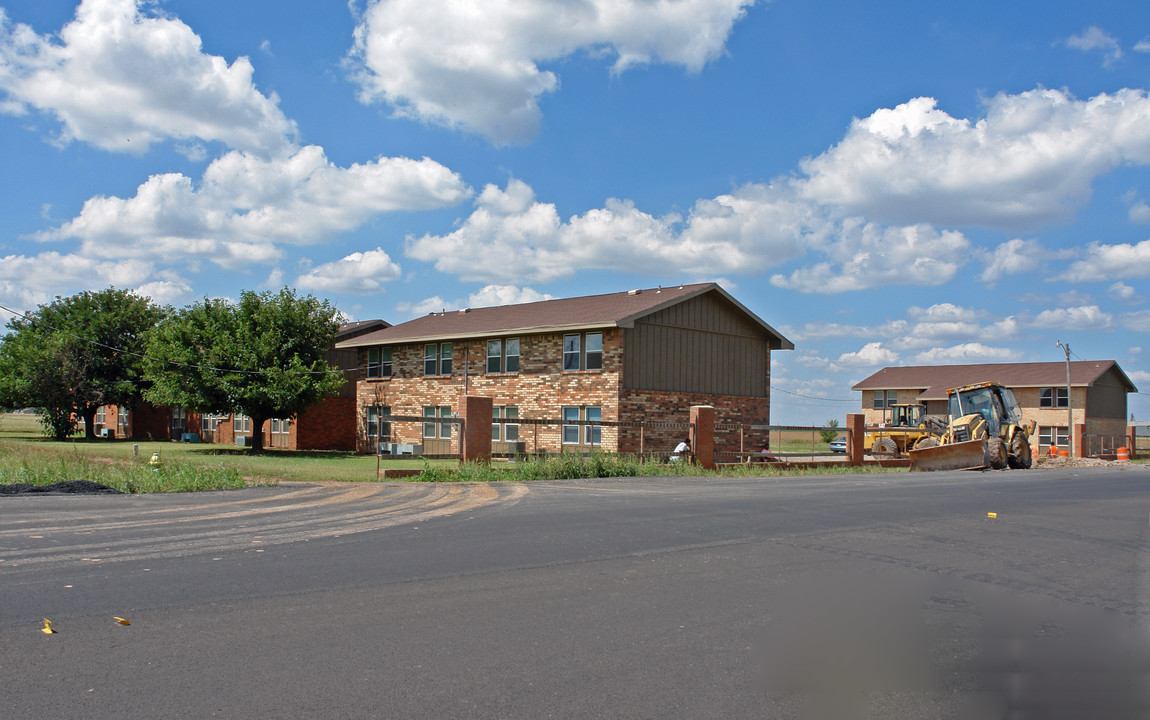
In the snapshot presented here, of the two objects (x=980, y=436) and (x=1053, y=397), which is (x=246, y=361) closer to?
(x=980, y=436)

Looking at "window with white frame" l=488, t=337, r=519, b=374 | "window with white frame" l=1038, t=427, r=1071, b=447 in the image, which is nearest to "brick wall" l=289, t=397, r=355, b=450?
"window with white frame" l=488, t=337, r=519, b=374

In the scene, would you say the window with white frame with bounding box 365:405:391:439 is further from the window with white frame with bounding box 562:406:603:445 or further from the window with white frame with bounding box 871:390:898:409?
the window with white frame with bounding box 871:390:898:409

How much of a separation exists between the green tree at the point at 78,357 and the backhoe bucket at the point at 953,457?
41.4 metres

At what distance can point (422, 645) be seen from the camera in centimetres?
560

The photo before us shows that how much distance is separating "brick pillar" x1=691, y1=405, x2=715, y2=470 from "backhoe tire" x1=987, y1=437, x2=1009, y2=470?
9.86m

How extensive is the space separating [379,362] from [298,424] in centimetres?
633

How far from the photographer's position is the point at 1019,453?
28859 millimetres

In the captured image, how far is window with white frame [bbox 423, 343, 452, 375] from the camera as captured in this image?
35938mm

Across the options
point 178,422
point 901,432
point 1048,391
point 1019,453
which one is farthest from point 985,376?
point 178,422

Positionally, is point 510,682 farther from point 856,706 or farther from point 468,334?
point 468,334

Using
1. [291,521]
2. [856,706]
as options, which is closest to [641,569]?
[856,706]

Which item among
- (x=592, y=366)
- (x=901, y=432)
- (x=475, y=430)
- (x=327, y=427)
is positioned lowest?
(x=327, y=427)

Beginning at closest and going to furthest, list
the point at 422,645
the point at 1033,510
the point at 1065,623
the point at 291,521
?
1. the point at 422,645
2. the point at 1065,623
3. the point at 291,521
4. the point at 1033,510

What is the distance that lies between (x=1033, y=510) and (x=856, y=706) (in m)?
10.8
